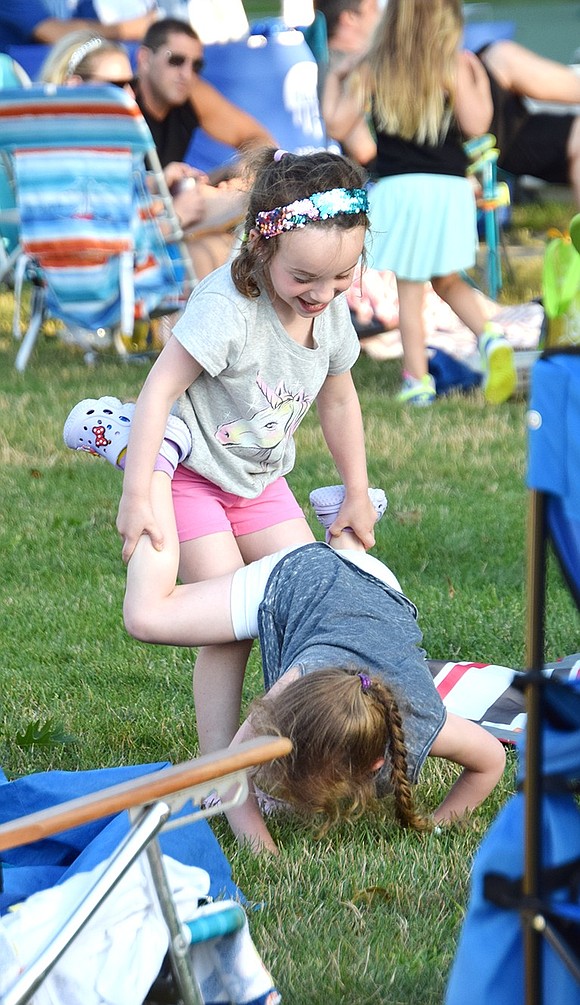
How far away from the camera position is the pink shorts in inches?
126

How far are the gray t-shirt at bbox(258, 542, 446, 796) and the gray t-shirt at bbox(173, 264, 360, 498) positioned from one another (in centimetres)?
36

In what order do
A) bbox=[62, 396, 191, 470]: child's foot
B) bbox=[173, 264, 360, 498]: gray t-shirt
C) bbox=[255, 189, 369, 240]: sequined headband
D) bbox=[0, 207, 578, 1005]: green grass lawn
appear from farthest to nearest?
bbox=[62, 396, 191, 470]: child's foot, bbox=[173, 264, 360, 498]: gray t-shirt, bbox=[255, 189, 369, 240]: sequined headband, bbox=[0, 207, 578, 1005]: green grass lawn

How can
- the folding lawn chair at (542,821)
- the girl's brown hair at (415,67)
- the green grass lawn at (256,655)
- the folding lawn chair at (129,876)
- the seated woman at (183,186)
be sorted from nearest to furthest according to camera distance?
1. the folding lawn chair at (542,821)
2. the folding lawn chair at (129,876)
3. the green grass lawn at (256,655)
4. the girl's brown hair at (415,67)
5. the seated woman at (183,186)

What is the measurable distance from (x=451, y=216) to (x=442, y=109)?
54cm

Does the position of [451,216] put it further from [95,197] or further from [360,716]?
[360,716]

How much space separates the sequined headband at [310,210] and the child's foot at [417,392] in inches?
157

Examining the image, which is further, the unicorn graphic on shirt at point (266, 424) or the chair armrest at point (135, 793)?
the unicorn graphic on shirt at point (266, 424)

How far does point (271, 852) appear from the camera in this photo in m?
2.70

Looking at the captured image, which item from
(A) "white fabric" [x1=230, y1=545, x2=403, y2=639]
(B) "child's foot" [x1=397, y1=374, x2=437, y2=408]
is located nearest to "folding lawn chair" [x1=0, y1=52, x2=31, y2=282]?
(B) "child's foot" [x1=397, y1=374, x2=437, y2=408]

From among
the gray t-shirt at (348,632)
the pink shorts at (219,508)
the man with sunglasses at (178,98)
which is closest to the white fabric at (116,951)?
the gray t-shirt at (348,632)

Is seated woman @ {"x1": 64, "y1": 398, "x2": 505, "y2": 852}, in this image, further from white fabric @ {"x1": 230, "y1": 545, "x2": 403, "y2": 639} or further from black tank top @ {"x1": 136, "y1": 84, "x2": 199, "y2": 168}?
black tank top @ {"x1": 136, "y1": 84, "x2": 199, "y2": 168}

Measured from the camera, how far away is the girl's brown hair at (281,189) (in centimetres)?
294

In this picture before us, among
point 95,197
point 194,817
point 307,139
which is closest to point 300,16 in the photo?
point 307,139

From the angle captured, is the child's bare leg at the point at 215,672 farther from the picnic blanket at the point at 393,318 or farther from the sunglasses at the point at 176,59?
the sunglasses at the point at 176,59
